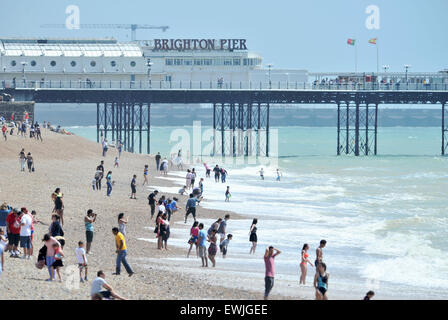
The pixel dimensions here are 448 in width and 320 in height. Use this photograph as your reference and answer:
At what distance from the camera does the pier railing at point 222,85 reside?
2966 inches

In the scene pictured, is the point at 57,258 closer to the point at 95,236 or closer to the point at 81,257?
the point at 81,257

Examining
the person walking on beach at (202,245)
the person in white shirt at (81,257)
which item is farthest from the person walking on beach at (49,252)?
the person walking on beach at (202,245)

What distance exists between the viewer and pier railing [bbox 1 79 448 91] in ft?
247

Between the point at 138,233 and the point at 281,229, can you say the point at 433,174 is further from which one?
the point at 138,233

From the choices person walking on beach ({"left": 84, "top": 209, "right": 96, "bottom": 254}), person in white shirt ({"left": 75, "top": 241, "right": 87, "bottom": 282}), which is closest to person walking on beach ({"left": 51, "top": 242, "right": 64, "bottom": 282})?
person in white shirt ({"left": 75, "top": 241, "right": 87, "bottom": 282})

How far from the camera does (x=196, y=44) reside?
8444cm

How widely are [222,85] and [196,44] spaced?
831 centimetres

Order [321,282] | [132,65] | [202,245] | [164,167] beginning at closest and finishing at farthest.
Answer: [321,282], [202,245], [164,167], [132,65]

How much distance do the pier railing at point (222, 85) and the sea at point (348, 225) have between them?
1096 centimetres

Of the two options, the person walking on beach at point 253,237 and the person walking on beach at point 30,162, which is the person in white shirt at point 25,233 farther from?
the person walking on beach at point 30,162

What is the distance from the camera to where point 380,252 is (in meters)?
28.6

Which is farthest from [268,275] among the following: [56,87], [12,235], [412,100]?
[412,100]

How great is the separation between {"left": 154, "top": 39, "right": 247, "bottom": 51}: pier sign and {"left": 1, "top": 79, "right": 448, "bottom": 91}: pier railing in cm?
635

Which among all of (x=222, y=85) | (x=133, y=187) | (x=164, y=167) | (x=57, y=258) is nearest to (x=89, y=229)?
(x=57, y=258)
